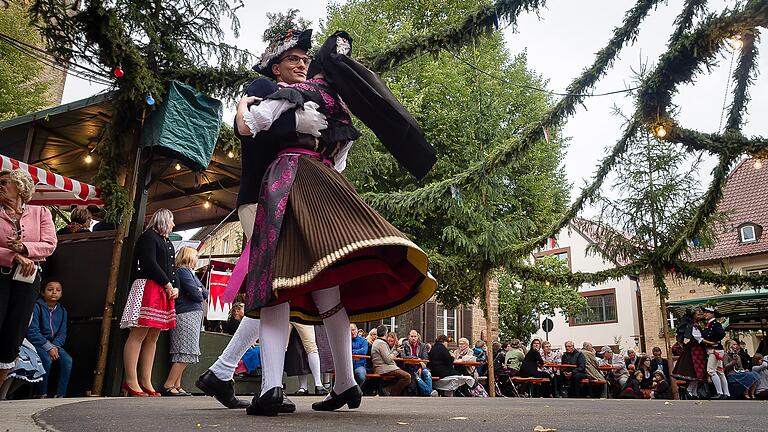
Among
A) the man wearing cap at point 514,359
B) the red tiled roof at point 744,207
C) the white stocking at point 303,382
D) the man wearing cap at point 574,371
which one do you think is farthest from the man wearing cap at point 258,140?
the red tiled roof at point 744,207

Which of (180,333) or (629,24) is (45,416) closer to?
(180,333)

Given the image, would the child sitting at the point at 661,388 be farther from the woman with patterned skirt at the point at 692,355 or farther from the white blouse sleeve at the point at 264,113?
the white blouse sleeve at the point at 264,113

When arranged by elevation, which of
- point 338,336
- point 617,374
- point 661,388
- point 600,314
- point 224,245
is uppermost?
point 224,245

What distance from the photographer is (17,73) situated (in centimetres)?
1952

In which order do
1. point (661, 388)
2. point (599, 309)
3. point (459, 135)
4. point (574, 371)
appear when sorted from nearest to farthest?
point (574, 371) → point (661, 388) → point (459, 135) → point (599, 309)

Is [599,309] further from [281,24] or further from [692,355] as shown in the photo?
[281,24]

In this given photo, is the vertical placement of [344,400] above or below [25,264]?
below

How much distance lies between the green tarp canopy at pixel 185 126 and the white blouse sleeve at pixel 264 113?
4562 mm

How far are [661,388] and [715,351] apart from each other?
2.85m

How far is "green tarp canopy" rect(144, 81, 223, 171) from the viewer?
7.08 m

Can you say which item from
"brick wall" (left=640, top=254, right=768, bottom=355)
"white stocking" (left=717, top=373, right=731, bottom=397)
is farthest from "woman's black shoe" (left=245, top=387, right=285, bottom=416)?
"brick wall" (left=640, top=254, right=768, bottom=355)

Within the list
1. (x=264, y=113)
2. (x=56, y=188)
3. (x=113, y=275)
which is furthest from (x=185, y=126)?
(x=264, y=113)

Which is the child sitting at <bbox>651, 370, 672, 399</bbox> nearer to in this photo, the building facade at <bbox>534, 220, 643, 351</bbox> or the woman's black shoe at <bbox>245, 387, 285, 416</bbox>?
the woman's black shoe at <bbox>245, 387, 285, 416</bbox>

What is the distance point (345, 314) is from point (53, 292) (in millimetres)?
4805
